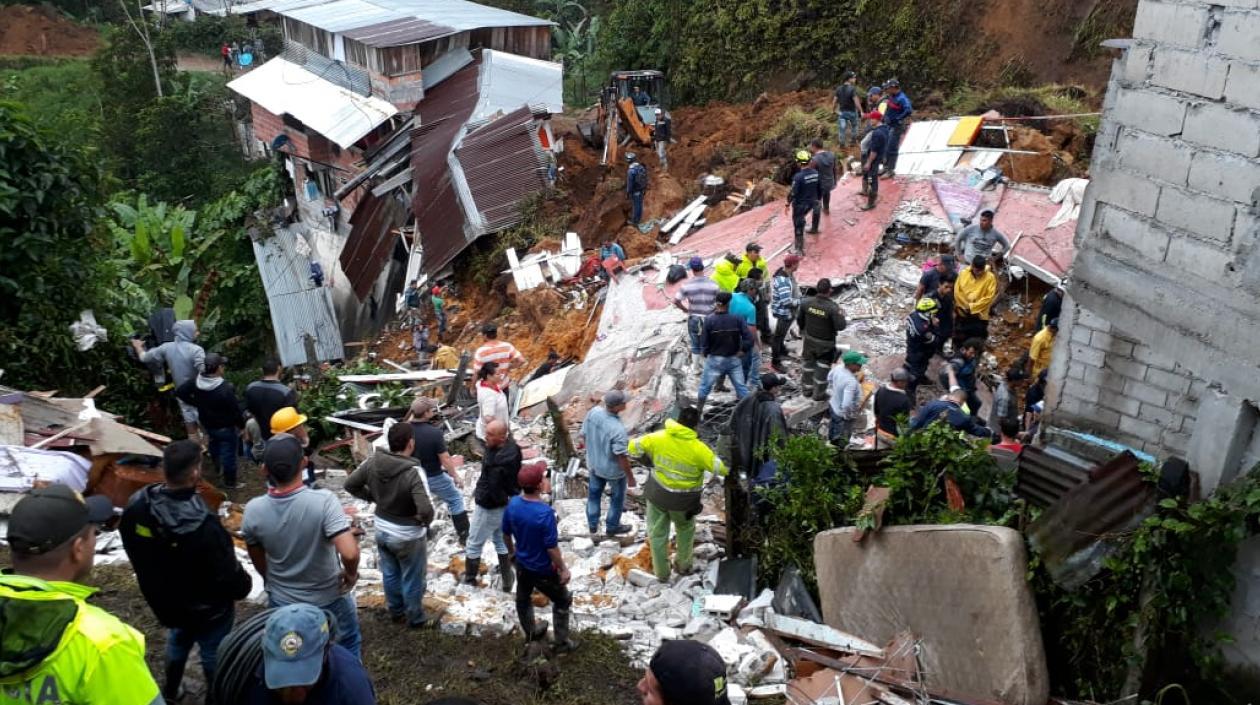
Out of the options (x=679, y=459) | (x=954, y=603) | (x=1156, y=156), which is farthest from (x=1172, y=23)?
(x=679, y=459)

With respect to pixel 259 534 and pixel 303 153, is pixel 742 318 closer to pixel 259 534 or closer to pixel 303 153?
pixel 259 534

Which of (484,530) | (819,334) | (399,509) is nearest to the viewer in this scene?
(399,509)

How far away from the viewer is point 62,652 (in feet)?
9.22

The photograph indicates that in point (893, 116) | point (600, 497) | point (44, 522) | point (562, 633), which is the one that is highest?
point (44, 522)

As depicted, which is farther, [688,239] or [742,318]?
[688,239]

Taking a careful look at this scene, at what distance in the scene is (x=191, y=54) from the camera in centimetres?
3912

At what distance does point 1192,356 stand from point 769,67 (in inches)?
789

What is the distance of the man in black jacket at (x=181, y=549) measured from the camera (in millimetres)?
4254

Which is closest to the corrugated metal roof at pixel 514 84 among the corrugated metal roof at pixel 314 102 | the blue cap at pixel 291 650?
the corrugated metal roof at pixel 314 102

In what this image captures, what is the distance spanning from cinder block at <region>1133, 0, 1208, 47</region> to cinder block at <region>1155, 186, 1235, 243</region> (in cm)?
81

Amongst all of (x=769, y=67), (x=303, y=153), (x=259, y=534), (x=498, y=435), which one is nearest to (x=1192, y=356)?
(x=498, y=435)

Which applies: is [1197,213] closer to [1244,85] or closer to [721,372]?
[1244,85]

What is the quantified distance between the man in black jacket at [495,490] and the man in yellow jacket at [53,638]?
10.7 feet

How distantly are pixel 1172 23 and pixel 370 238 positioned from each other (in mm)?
17210
